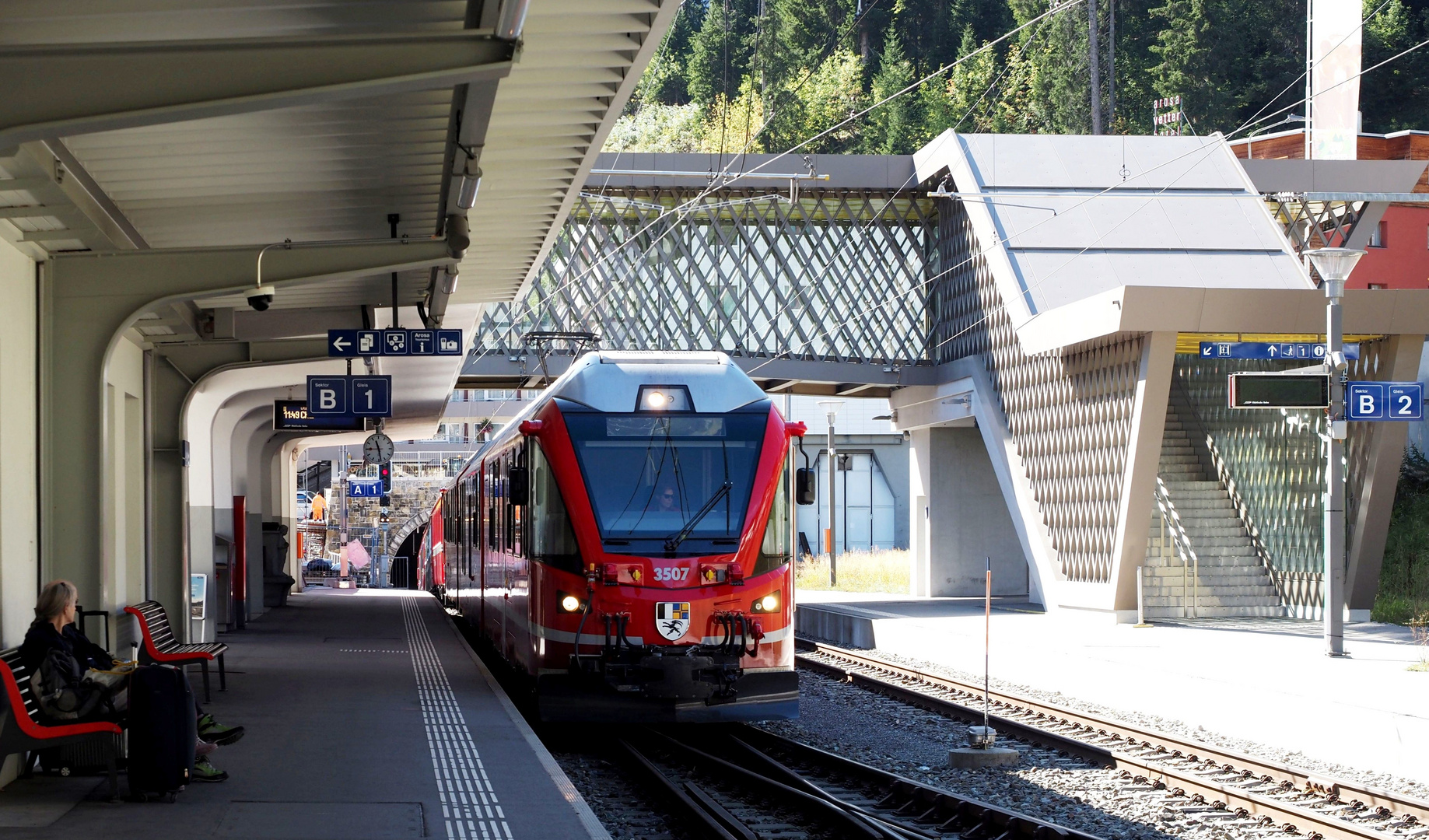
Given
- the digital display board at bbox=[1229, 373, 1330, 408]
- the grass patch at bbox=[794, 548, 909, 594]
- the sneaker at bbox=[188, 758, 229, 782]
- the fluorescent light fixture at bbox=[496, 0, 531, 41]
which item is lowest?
the grass patch at bbox=[794, 548, 909, 594]

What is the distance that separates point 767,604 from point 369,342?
5.80 meters

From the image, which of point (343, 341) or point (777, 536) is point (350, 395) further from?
point (777, 536)

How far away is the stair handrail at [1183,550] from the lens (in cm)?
2238

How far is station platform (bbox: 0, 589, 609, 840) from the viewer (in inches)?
305

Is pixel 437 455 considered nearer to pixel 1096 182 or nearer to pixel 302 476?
pixel 302 476

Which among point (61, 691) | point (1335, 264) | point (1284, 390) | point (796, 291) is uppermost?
point (796, 291)

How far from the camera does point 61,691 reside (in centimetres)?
851

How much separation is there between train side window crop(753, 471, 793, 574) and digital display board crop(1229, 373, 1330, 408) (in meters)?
6.53

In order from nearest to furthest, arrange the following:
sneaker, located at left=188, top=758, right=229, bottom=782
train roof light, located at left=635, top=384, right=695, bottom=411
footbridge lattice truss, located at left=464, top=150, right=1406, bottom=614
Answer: sneaker, located at left=188, top=758, right=229, bottom=782 → train roof light, located at left=635, top=384, right=695, bottom=411 → footbridge lattice truss, located at left=464, top=150, right=1406, bottom=614

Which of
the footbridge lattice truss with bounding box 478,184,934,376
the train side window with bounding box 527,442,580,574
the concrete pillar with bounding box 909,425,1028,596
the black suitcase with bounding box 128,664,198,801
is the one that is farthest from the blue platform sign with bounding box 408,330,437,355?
the concrete pillar with bounding box 909,425,1028,596

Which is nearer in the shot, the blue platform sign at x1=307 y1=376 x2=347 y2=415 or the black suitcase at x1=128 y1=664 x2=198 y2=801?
the black suitcase at x1=128 y1=664 x2=198 y2=801

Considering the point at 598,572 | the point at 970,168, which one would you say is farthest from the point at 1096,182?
the point at 598,572

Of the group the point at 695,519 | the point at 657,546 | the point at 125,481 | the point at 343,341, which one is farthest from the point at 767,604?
the point at 125,481

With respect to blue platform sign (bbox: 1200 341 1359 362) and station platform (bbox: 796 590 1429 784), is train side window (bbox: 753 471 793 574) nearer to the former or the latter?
station platform (bbox: 796 590 1429 784)
